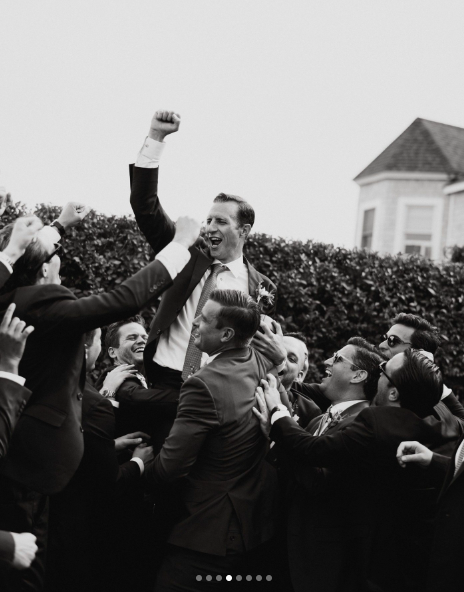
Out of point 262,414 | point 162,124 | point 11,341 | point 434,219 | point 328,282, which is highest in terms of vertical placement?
point 434,219

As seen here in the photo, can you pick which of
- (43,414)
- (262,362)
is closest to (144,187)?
(262,362)

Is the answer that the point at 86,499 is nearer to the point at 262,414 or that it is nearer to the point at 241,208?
the point at 262,414

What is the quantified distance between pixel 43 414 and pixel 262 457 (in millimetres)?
1385

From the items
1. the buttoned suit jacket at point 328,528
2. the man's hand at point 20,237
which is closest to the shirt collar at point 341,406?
the buttoned suit jacket at point 328,528

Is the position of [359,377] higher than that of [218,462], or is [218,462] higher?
[359,377]

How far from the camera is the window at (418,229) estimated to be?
25844 mm

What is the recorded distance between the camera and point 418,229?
26156 mm

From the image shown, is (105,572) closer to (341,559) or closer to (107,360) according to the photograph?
(341,559)

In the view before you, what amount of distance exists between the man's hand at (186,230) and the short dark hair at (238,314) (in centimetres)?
49

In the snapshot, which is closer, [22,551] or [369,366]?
[22,551]

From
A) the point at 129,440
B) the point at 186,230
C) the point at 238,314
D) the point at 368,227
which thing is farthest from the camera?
the point at 368,227

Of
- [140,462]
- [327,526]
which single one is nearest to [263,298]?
[140,462]

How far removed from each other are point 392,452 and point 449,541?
Answer: 23.8 inches

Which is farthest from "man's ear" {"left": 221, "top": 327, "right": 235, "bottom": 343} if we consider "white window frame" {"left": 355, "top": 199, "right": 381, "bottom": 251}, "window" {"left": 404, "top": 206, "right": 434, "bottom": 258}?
"window" {"left": 404, "top": 206, "right": 434, "bottom": 258}
